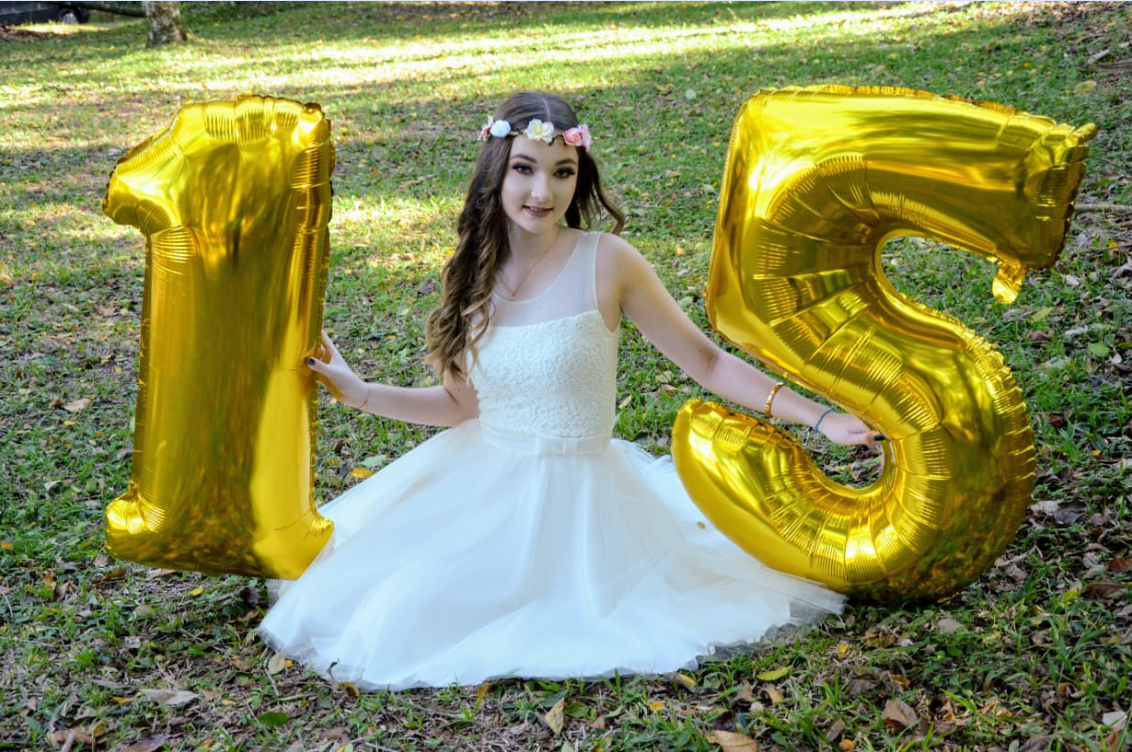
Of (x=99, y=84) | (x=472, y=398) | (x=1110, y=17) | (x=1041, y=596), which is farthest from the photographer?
(x=99, y=84)

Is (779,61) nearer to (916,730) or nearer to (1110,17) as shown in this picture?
(1110,17)

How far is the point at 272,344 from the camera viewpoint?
304 centimetres

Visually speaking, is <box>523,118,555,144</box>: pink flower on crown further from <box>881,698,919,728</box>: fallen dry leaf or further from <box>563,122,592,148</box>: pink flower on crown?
<box>881,698,919,728</box>: fallen dry leaf

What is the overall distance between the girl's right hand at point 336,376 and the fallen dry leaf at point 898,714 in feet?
5.67

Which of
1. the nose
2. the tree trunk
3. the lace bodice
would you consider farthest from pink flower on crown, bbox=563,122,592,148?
the tree trunk

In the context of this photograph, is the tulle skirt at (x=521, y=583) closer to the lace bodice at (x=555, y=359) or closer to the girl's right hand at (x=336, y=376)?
the lace bodice at (x=555, y=359)

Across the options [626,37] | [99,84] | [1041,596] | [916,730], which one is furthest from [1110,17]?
[99,84]

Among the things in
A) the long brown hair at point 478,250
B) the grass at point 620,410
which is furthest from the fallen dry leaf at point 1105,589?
the long brown hair at point 478,250

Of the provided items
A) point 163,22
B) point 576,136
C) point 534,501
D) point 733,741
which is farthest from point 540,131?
point 163,22

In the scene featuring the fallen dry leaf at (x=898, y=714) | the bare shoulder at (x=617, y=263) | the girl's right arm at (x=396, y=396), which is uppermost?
the bare shoulder at (x=617, y=263)

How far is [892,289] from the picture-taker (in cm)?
281

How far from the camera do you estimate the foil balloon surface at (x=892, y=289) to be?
8.21ft

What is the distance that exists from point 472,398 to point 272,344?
2.28ft

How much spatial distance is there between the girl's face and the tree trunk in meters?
13.2
